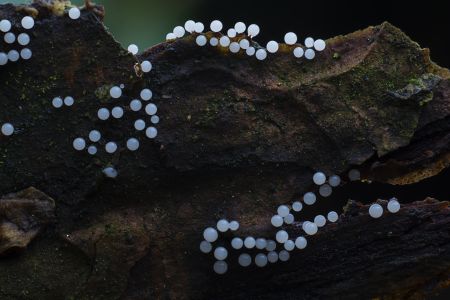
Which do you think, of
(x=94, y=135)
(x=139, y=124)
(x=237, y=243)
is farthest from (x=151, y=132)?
(x=237, y=243)

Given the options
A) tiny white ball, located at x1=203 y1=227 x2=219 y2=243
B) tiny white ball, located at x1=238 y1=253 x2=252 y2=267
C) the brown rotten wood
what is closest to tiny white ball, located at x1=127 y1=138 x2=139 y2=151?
the brown rotten wood

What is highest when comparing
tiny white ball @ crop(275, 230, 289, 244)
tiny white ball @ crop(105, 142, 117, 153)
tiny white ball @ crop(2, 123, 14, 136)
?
tiny white ball @ crop(2, 123, 14, 136)

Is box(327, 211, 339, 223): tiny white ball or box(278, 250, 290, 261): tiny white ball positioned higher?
box(327, 211, 339, 223): tiny white ball

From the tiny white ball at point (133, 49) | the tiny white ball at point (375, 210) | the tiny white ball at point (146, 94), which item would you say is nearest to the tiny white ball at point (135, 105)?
the tiny white ball at point (146, 94)

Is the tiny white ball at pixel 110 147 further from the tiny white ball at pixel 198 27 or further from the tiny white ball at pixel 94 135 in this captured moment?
the tiny white ball at pixel 198 27

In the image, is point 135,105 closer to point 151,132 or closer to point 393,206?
point 151,132

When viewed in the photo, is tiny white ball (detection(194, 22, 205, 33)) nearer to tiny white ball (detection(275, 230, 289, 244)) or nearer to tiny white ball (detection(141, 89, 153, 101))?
tiny white ball (detection(141, 89, 153, 101))

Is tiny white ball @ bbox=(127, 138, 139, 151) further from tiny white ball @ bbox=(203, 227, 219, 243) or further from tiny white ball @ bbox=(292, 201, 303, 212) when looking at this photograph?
tiny white ball @ bbox=(292, 201, 303, 212)
